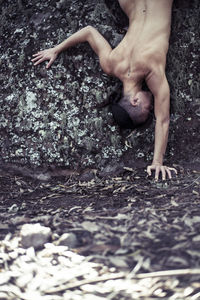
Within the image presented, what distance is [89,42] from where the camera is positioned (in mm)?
3789

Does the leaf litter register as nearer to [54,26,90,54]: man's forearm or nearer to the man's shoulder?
the man's shoulder

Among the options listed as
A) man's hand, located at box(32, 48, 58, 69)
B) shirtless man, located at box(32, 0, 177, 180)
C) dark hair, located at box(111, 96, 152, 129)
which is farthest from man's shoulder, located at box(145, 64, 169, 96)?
man's hand, located at box(32, 48, 58, 69)

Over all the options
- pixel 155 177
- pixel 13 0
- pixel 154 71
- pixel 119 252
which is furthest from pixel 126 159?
pixel 13 0

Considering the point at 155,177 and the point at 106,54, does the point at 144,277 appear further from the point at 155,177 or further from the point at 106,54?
the point at 106,54

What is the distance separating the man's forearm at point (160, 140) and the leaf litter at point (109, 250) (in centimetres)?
50

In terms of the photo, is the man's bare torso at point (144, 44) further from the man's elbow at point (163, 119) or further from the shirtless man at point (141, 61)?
the man's elbow at point (163, 119)

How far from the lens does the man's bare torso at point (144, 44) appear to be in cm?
360

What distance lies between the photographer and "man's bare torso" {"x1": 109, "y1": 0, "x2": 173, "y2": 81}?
3.60 m

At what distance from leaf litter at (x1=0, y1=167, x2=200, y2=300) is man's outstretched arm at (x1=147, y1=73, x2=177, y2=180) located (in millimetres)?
541

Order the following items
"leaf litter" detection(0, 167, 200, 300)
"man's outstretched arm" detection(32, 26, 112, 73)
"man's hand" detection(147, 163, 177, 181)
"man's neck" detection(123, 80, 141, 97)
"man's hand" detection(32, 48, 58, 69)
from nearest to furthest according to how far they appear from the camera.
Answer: "leaf litter" detection(0, 167, 200, 300), "man's hand" detection(147, 163, 177, 181), "man's neck" detection(123, 80, 141, 97), "man's outstretched arm" detection(32, 26, 112, 73), "man's hand" detection(32, 48, 58, 69)

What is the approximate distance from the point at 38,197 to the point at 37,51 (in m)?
1.50

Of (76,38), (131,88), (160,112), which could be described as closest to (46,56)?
Answer: (76,38)

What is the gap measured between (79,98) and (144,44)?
0.76 m

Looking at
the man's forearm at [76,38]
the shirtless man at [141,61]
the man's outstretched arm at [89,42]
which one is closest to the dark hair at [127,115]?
the shirtless man at [141,61]
